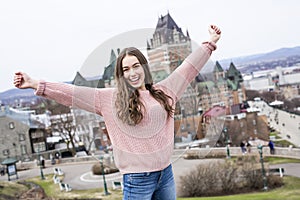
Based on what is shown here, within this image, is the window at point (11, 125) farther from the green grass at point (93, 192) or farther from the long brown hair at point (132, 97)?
the long brown hair at point (132, 97)

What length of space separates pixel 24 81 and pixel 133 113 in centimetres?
22

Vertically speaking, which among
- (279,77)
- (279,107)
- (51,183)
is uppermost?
(279,77)

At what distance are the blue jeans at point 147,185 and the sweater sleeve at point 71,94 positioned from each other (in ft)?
0.50

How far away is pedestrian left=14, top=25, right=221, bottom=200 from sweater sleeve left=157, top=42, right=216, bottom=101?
0.10ft

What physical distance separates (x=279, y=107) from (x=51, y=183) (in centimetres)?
583

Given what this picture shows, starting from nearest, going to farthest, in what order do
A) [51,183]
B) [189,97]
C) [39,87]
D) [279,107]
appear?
[39,87]
[189,97]
[51,183]
[279,107]

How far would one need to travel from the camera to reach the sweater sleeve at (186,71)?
0.95 m

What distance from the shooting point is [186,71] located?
958mm

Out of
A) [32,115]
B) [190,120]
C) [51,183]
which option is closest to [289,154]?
[51,183]

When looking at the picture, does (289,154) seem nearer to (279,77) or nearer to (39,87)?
(279,77)

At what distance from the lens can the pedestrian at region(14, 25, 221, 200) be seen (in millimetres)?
864

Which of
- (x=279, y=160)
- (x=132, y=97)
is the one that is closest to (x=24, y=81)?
(x=132, y=97)

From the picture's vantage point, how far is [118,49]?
0.99 m

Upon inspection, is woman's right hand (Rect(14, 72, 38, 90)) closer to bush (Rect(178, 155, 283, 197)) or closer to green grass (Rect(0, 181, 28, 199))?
bush (Rect(178, 155, 283, 197))
